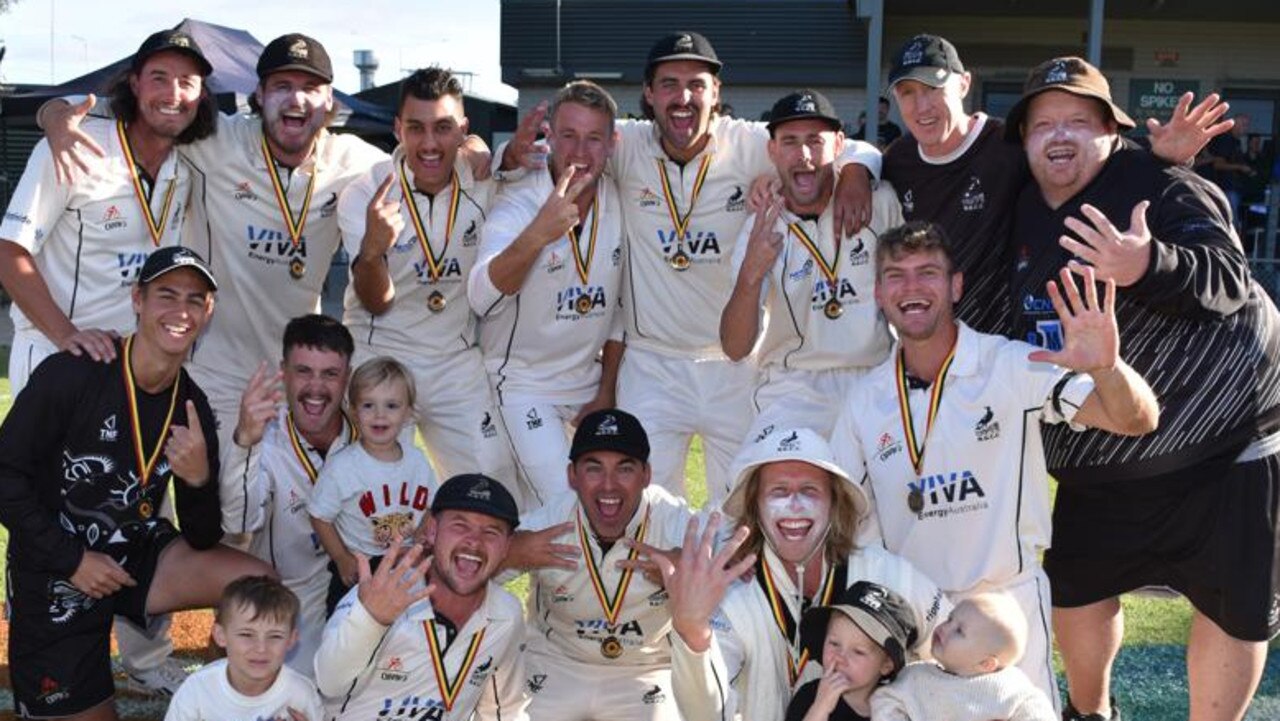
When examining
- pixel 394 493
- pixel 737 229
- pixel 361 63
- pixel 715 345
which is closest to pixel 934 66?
pixel 737 229

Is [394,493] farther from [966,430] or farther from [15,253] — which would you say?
[966,430]

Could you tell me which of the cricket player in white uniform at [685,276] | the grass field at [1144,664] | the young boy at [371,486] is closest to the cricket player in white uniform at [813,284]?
the cricket player in white uniform at [685,276]

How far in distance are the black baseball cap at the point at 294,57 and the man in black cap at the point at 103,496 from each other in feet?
4.14

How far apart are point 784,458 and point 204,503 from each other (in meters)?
2.31

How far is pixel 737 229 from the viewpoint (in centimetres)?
625

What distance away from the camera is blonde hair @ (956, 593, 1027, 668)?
395 centimetres

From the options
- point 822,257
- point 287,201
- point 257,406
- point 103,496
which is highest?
point 287,201

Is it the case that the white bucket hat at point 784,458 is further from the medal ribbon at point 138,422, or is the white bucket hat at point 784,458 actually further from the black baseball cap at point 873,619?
the medal ribbon at point 138,422

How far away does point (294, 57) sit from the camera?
6023 mm

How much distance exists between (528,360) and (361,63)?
102ft

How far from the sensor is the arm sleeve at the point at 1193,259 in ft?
14.4

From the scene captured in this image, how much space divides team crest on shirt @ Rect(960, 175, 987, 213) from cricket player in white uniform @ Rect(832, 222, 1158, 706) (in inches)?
28.2

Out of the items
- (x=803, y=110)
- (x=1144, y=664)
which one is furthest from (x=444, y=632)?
(x=1144, y=664)

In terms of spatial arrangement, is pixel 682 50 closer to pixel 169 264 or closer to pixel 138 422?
pixel 169 264
